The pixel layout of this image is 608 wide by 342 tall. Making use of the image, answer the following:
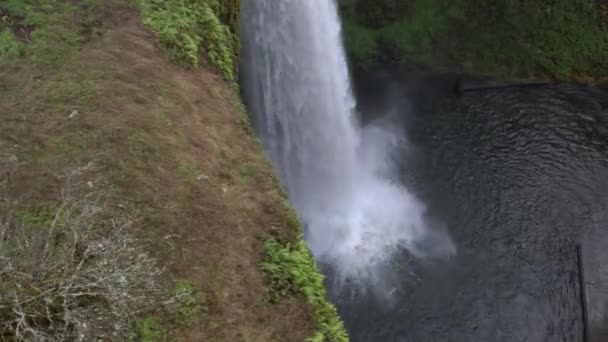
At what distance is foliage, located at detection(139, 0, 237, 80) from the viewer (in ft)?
30.8

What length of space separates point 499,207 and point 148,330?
1112 centimetres

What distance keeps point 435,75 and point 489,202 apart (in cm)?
573

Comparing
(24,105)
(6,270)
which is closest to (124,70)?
(24,105)

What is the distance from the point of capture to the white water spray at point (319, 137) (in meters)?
12.4

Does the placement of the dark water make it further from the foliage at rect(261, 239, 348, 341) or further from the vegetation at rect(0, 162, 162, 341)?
the vegetation at rect(0, 162, 162, 341)

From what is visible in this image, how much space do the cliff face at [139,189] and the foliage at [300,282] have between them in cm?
2

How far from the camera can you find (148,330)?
19.5ft

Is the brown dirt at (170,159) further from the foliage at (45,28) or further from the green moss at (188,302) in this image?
the foliage at (45,28)

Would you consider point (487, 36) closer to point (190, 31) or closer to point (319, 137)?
point (319, 137)

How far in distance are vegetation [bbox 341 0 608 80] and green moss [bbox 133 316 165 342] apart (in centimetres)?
1435

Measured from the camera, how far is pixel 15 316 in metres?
4.55

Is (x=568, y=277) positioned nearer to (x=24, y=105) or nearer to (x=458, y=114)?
(x=458, y=114)

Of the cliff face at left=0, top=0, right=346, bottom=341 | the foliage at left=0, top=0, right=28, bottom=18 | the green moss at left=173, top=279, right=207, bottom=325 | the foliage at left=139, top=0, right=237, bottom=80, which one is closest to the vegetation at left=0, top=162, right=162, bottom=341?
the cliff face at left=0, top=0, right=346, bottom=341

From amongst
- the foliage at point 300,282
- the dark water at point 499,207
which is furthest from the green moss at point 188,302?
the dark water at point 499,207
